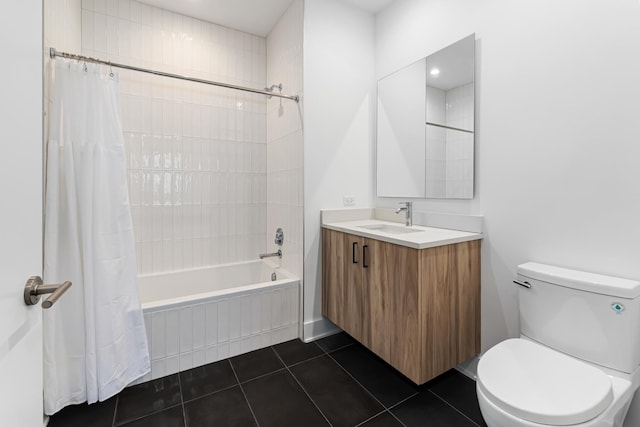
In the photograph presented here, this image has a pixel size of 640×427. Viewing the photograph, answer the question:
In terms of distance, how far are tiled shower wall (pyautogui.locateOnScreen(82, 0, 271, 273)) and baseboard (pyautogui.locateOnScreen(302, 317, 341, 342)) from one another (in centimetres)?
99

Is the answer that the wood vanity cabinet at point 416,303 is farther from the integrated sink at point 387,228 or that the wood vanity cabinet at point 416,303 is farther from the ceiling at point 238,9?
the ceiling at point 238,9

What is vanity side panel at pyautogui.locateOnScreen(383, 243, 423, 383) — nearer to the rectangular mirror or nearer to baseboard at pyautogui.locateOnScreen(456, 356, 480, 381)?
baseboard at pyautogui.locateOnScreen(456, 356, 480, 381)

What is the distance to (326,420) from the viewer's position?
150 cm

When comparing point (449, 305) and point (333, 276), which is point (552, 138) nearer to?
point (449, 305)

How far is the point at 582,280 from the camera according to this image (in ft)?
4.09

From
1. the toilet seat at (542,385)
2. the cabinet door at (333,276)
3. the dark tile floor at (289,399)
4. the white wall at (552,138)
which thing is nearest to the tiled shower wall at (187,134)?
the cabinet door at (333,276)

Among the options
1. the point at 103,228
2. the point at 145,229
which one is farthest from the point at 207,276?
the point at 103,228

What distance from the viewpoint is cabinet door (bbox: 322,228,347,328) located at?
2150 mm

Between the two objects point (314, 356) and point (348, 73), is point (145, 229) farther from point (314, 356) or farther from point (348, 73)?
point (348, 73)

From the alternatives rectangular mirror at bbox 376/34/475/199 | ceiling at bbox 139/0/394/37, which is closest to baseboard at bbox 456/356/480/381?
rectangular mirror at bbox 376/34/475/199

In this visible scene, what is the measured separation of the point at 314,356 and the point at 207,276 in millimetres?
1257

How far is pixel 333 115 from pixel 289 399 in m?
2.01

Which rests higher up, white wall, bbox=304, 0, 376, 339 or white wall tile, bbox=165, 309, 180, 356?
white wall, bbox=304, 0, 376, 339
